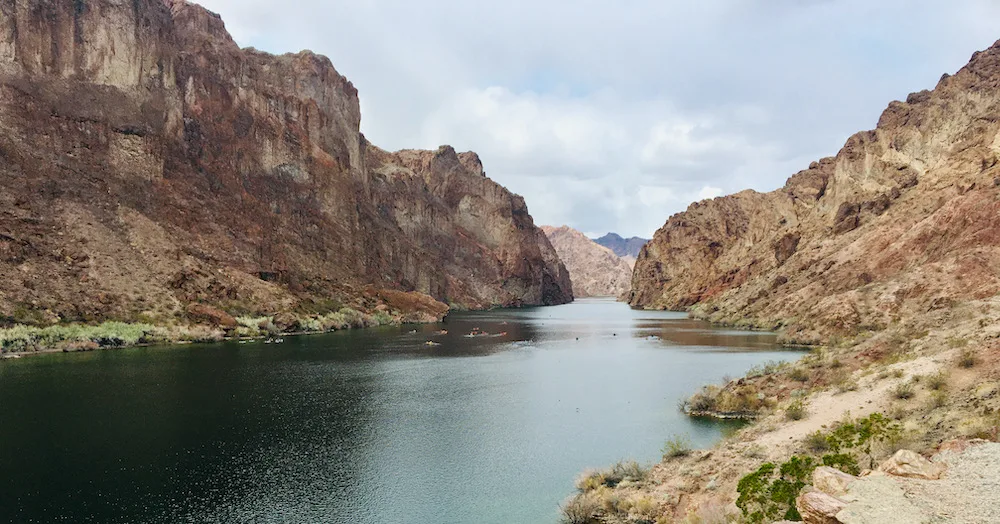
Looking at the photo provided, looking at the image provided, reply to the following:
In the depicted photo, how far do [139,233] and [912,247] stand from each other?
88.6 metres

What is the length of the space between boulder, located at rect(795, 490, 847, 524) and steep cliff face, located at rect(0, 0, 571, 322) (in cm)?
6665

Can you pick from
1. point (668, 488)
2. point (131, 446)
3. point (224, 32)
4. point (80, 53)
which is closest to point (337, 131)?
point (224, 32)

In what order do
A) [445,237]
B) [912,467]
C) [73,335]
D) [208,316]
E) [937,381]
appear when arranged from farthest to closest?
[445,237] → [208,316] → [73,335] → [937,381] → [912,467]

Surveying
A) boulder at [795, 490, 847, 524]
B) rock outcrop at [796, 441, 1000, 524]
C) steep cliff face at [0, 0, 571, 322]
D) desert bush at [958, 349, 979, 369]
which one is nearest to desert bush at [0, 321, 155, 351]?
steep cliff face at [0, 0, 571, 322]

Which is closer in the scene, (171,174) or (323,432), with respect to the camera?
(323,432)

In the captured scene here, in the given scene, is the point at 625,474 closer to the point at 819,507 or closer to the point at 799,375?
the point at 819,507

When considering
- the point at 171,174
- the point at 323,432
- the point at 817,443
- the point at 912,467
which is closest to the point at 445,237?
the point at 171,174

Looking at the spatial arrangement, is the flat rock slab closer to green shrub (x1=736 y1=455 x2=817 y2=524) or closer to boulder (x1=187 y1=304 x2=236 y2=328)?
green shrub (x1=736 y1=455 x2=817 y2=524)

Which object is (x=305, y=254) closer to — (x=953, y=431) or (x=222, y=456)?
(x=222, y=456)

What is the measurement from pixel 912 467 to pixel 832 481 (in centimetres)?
171

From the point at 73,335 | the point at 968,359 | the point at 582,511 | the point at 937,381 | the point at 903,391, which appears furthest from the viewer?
the point at 73,335

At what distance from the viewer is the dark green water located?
19.4m

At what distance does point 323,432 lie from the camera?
2844 centimetres

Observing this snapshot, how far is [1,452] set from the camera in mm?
23734
